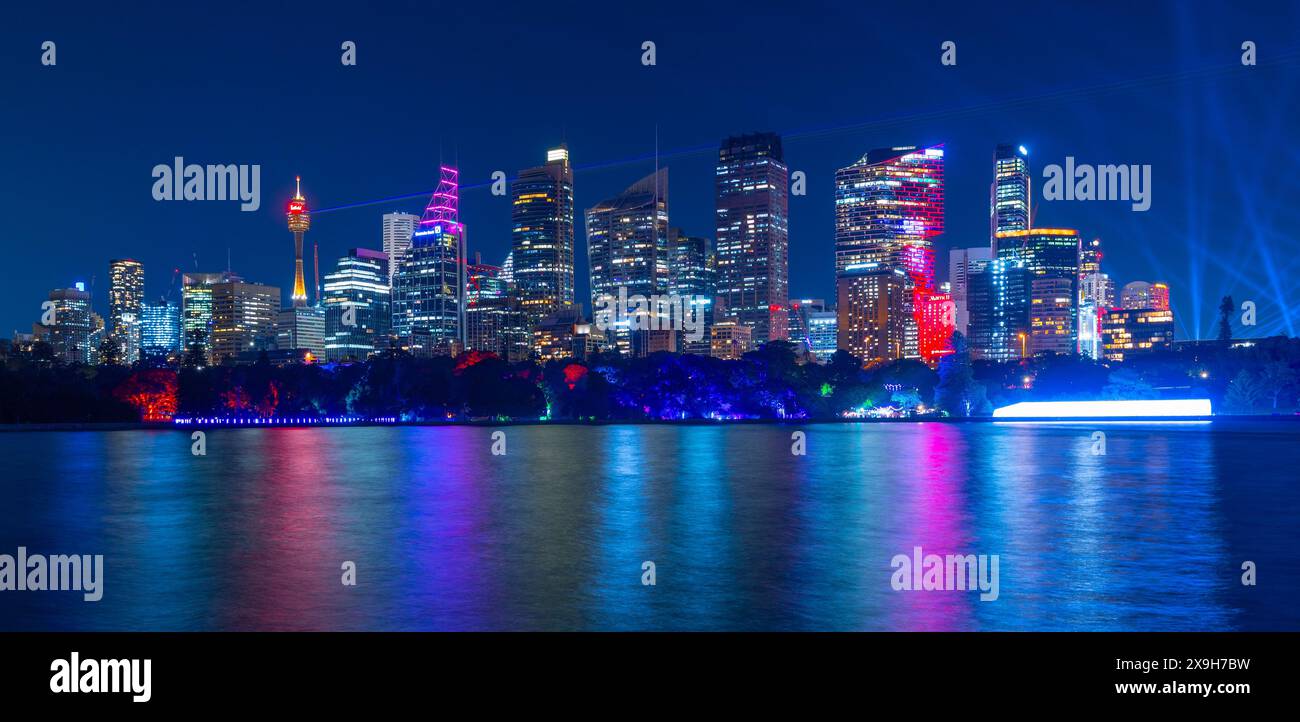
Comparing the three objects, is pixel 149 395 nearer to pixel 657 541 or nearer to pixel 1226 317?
pixel 657 541

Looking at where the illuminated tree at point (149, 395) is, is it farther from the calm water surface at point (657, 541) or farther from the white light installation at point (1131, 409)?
the white light installation at point (1131, 409)

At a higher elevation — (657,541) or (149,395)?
(149,395)

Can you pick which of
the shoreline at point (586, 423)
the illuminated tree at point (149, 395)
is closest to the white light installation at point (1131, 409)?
the shoreline at point (586, 423)

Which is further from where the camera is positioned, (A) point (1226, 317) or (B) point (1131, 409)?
(A) point (1226, 317)

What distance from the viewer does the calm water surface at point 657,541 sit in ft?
52.3

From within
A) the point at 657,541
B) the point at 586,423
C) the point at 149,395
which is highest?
the point at 149,395

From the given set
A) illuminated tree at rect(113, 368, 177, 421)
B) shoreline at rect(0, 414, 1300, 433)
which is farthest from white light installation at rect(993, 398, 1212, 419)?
illuminated tree at rect(113, 368, 177, 421)

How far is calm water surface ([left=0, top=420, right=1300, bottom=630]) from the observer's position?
15945 millimetres

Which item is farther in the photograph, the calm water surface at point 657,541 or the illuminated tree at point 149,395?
the illuminated tree at point 149,395

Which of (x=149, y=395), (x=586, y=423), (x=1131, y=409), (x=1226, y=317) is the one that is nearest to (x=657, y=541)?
(x=586, y=423)

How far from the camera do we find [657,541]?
23.7 metres
